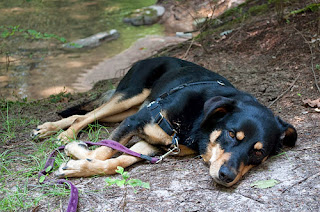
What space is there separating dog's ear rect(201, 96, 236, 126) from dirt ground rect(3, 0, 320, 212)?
1.62ft

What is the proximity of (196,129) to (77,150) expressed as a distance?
1.29 meters

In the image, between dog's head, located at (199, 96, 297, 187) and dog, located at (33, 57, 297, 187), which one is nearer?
dog's head, located at (199, 96, 297, 187)

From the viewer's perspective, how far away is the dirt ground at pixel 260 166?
8.87ft

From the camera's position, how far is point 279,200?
2.66 m

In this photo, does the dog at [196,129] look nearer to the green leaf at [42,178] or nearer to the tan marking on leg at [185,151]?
the tan marking on leg at [185,151]

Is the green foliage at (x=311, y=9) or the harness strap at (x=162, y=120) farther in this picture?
the green foliage at (x=311, y=9)

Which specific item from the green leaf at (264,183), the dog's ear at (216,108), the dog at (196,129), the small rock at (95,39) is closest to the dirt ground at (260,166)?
the green leaf at (264,183)

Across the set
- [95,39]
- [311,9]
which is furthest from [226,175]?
[95,39]

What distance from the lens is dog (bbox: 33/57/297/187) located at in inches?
122

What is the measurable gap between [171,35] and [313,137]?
31.3 feet

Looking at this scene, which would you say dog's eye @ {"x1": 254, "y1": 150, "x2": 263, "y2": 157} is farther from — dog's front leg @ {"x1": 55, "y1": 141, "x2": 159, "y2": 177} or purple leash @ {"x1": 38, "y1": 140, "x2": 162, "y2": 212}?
dog's front leg @ {"x1": 55, "y1": 141, "x2": 159, "y2": 177}

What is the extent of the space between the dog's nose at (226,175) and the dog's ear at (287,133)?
2.87 feet

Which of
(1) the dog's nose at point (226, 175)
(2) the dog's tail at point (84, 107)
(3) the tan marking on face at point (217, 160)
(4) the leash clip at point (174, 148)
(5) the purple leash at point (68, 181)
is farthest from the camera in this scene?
(2) the dog's tail at point (84, 107)

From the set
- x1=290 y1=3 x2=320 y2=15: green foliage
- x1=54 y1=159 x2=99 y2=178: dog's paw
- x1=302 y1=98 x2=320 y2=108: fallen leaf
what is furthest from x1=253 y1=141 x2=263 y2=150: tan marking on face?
x1=290 y1=3 x2=320 y2=15: green foliage
